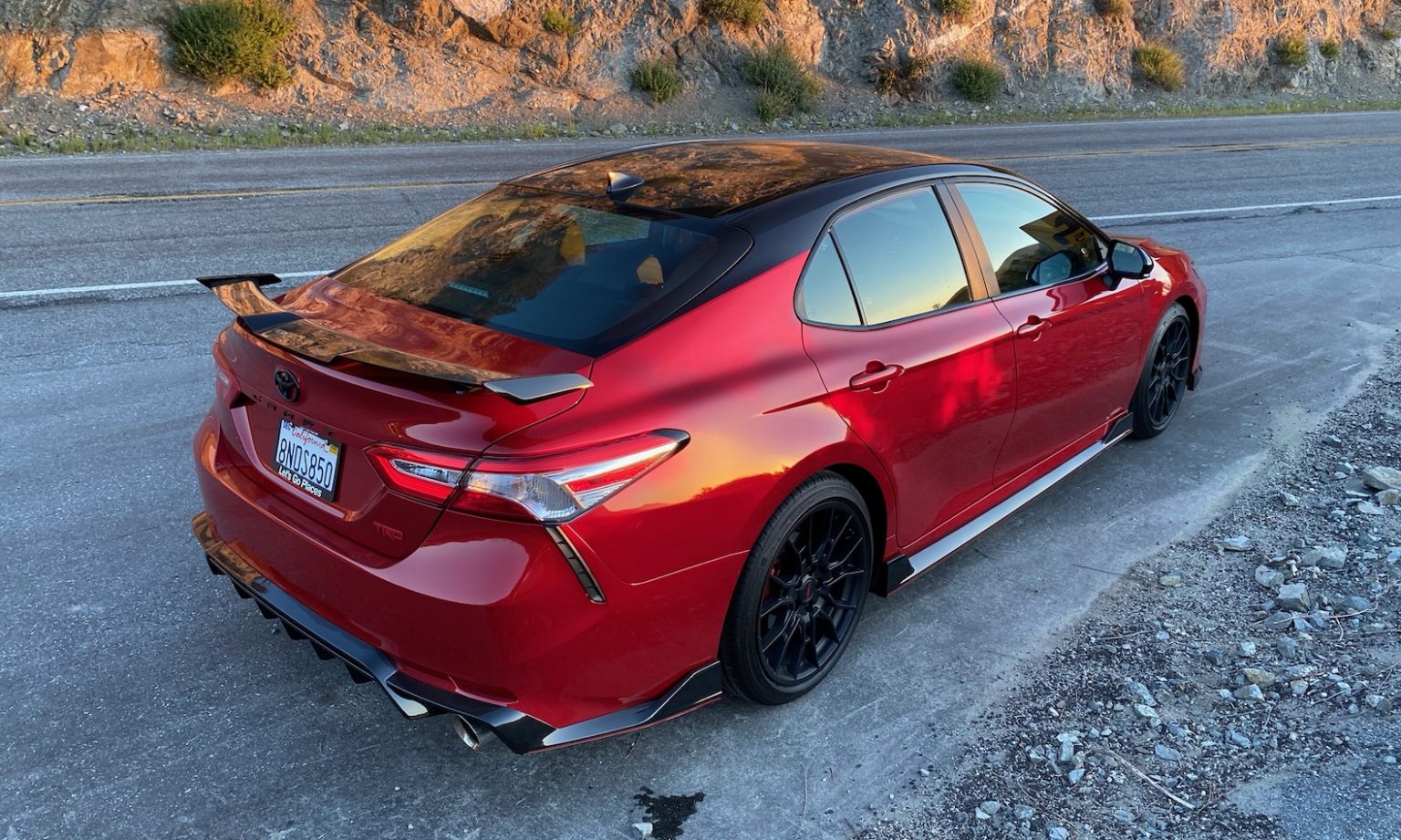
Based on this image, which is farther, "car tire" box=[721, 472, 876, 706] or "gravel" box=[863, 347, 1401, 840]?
"car tire" box=[721, 472, 876, 706]

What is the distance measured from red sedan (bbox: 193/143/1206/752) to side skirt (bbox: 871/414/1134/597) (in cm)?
2

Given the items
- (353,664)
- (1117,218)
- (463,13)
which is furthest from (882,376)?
(463,13)

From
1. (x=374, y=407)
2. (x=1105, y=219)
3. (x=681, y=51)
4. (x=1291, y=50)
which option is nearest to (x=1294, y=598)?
(x=374, y=407)

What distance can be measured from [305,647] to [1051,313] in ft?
10.4

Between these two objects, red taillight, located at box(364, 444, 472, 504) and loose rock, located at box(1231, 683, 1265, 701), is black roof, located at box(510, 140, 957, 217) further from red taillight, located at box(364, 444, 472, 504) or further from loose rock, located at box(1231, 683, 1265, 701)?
loose rock, located at box(1231, 683, 1265, 701)

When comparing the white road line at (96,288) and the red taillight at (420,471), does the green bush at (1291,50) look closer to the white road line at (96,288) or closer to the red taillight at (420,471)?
the white road line at (96,288)

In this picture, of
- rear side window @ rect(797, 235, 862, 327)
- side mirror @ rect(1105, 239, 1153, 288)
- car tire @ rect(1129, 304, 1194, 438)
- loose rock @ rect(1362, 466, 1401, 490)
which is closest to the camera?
rear side window @ rect(797, 235, 862, 327)

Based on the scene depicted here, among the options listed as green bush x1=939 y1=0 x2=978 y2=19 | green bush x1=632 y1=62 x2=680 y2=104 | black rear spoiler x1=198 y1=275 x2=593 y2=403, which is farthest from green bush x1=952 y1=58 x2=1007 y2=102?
black rear spoiler x1=198 y1=275 x2=593 y2=403

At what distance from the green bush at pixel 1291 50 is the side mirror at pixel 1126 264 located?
3056 cm

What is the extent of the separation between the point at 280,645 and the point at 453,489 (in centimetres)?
145

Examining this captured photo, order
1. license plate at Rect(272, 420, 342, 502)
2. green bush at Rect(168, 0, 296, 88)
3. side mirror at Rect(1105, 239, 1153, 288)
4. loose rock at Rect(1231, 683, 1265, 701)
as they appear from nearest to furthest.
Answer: license plate at Rect(272, 420, 342, 502), loose rock at Rect(1231, 683, 1265, 701), side mirror at Rect(1105, 239, 1153, 288), green bush at Rect(168, 0, 296, 88)

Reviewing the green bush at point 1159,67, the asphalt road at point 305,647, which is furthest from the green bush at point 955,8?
the asphalt road at point 305,647

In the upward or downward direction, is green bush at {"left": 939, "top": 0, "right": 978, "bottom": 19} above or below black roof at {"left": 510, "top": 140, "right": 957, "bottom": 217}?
above

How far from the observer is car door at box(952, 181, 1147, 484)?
429cm
